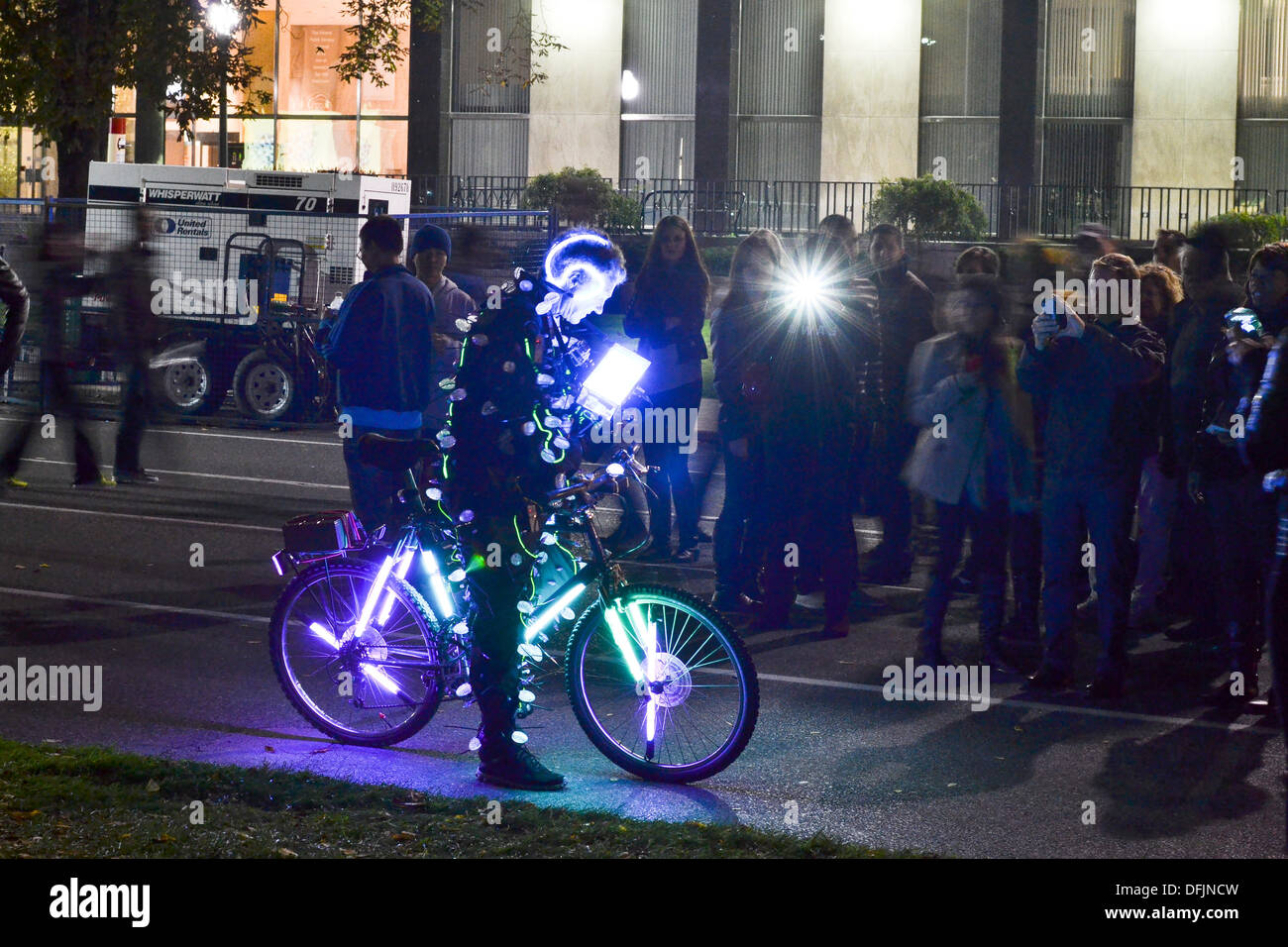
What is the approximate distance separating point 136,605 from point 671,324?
363cm

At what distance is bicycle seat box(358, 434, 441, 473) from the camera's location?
21.3ft

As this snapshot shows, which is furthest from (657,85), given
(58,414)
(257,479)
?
(58,414)

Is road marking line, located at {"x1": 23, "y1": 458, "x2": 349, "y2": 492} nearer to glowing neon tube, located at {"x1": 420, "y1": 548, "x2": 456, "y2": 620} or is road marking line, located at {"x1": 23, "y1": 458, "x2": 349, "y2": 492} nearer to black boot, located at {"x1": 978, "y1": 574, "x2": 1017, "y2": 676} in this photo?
black boot, located at {"x1": 978, "y1": 574, "x2": 1017, "y2": 676}

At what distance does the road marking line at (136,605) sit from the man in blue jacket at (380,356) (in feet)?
3.64

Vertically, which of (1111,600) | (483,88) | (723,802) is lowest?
(723,802)

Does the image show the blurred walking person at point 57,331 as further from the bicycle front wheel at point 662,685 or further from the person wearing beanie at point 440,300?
the bicycle front wheel at point 662,685

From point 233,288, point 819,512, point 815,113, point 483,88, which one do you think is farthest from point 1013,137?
point 819,512

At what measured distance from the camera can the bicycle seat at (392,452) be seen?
6.48 meters

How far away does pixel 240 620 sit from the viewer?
9.30m

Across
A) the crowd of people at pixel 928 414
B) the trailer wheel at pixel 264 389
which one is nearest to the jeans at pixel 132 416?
the crowd of people at pixel 928 414

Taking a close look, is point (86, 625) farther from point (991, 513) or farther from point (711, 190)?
point (711, 190)

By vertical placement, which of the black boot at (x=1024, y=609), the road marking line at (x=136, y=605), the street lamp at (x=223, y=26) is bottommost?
the road marking line at (x=136, y=605)

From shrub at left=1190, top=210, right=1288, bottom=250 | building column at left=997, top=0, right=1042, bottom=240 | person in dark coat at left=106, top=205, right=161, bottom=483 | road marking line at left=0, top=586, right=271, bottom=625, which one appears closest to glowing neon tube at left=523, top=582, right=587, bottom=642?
road marking line at left=0, top=586, right=271, bottom=625
